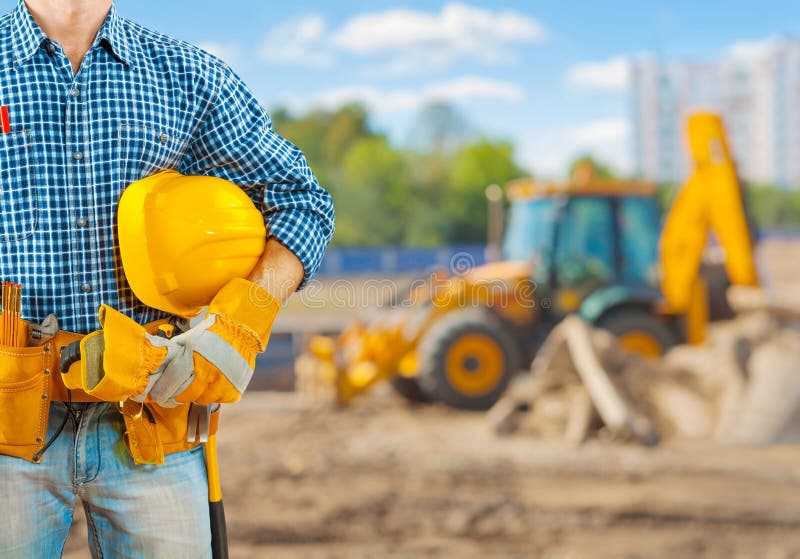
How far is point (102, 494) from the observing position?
4.68ft

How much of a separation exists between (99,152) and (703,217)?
8060 mm

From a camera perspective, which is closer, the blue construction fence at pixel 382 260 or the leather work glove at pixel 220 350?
the leather work glove at pixel 220 350

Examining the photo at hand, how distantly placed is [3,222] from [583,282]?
7.69 meters

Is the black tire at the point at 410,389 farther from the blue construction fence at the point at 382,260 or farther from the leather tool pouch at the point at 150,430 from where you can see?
the blue construction fence at the point at 382,260

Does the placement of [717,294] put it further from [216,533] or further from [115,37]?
[115,37]

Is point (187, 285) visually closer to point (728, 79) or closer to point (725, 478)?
point (725, 478)

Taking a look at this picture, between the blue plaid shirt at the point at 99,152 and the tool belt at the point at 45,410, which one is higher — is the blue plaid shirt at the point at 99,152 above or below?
above

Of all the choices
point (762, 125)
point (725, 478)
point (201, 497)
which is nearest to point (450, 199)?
point (725, 478)

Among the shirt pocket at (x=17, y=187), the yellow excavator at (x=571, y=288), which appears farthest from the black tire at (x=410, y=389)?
the shirt pocket at (x=17, y=187)

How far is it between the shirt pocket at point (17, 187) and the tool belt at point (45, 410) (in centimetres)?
18

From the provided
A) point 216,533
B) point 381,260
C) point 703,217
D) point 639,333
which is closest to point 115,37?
point 216,533

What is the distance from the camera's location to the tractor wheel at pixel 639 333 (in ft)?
28.2

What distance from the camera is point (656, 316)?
350 inches

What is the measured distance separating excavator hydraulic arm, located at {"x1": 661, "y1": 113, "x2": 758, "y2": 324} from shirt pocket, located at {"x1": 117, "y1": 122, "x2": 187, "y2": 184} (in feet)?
25.6
